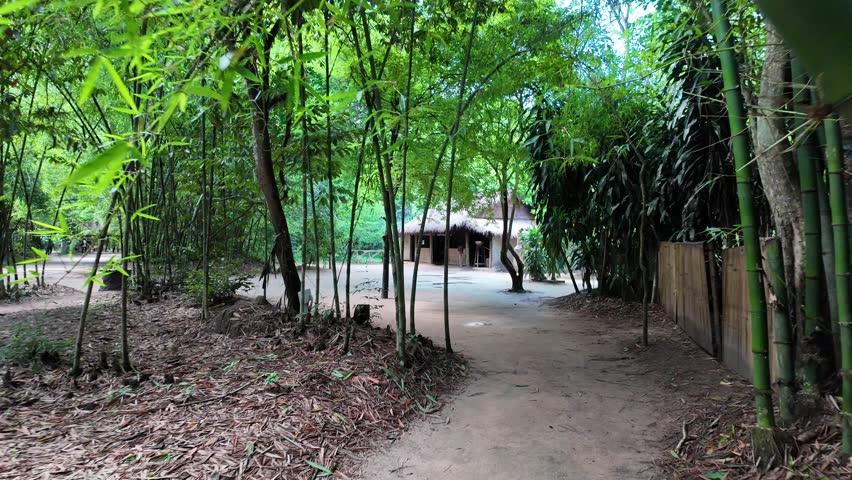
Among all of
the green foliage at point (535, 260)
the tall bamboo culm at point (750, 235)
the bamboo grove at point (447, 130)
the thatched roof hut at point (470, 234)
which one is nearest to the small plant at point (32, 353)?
the bamboo grove at point (447, 130)

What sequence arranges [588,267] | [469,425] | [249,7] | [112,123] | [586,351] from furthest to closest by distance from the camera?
[588,267], [112,123], [586,351], [469,425], [249,7]

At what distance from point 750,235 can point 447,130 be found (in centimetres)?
308

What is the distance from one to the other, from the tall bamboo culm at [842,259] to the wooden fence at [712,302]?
1094 millimetres

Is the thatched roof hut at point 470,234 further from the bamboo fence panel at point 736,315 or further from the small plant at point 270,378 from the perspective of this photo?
the small plant at point 270,378

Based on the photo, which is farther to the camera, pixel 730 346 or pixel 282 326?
pixel 282 326

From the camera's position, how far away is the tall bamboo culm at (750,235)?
7.09 ft

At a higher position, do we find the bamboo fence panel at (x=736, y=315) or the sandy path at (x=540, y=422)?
the bamboo fence panel at (x=736, y=315)

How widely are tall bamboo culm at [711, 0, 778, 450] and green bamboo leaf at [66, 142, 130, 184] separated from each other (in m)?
2.34

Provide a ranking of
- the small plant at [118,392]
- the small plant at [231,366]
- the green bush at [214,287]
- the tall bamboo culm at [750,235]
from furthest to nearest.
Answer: the green bush at [214,287], the small plant at [231,366], the small plant at [118,392], the tall bamboo culm at [750,235]

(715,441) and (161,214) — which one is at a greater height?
(161,214)

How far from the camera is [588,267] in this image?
33.1 feet

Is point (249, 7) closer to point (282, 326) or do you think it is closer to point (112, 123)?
point (282, 326)

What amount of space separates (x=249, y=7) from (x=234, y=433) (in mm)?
2129

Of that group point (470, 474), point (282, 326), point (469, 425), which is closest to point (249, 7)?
point (470, 474)
